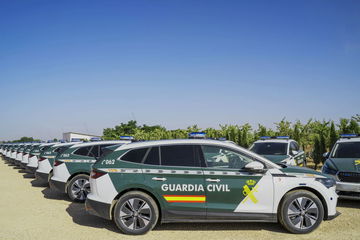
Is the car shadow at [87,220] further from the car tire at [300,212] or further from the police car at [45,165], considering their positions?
the car tire at [300,212]

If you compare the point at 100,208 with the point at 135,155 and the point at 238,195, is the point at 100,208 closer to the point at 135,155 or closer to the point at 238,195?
the point at 135,155

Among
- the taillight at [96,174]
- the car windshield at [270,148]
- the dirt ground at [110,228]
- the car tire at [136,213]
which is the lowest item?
the dirt ground at [110,228]

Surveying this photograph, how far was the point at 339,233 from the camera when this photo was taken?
5.55m

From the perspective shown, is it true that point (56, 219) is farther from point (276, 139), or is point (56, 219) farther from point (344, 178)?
point (276, 139)

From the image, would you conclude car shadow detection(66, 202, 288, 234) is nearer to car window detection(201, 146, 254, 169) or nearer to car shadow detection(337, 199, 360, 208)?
car window detection(201, 146, 254, 169)

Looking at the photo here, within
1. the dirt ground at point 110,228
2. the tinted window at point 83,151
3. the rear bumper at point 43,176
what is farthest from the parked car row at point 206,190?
the rear bumper at point 43,176

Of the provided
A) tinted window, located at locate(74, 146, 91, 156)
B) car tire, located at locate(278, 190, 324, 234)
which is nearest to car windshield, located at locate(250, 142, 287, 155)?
car tire, located at locate(278, 190, 324, 234)

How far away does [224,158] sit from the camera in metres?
5.71

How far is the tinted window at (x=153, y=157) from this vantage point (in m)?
5.77

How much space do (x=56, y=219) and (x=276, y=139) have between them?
8768 mm

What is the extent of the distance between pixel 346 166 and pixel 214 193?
13.6 feet

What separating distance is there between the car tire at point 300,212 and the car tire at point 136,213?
2273 millimetres

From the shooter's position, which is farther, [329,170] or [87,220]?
[329,170]

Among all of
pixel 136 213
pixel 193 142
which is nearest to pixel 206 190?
pixel 193 142
